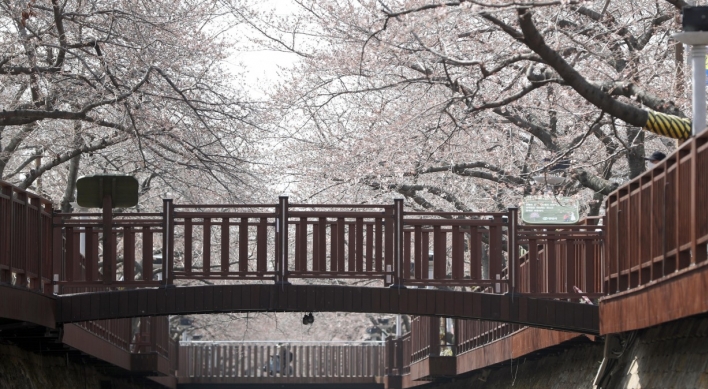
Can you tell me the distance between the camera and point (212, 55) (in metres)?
23.2

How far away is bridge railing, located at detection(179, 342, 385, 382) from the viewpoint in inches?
1367

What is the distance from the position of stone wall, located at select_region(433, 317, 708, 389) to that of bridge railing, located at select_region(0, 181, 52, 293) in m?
7.35

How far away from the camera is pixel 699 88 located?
463 inches

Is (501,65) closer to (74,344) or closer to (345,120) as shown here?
Answer: (74,344)

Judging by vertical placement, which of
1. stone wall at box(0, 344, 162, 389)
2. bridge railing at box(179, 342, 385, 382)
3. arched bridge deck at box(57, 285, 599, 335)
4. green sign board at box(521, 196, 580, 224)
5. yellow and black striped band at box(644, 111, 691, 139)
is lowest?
bridge railing at box(179, 342, 385, 382)

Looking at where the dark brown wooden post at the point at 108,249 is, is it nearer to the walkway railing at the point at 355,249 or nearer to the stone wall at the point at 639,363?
the walkway railing at the point at 355,249

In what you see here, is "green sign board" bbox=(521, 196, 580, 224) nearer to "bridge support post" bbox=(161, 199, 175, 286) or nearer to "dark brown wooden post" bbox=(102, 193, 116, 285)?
"bridge support post" bbox=(161, 199, 175, 286)

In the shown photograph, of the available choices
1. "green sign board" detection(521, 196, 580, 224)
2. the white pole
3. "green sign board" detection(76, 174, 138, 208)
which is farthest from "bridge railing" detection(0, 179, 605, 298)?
the white pole

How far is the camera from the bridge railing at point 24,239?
13.1 metres

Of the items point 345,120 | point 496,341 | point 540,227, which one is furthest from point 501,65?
point 345,120

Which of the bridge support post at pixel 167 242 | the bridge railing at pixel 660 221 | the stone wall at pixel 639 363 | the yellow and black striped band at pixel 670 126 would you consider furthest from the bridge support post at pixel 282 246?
the yellow and black striped band at pixel 670 126

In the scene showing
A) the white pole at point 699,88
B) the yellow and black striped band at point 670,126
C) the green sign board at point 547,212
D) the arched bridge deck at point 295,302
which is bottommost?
the arched bridge deck at point 295,302

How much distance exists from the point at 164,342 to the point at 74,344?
11127mm

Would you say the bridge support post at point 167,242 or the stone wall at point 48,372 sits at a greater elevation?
the bridge support post at point 167,242
